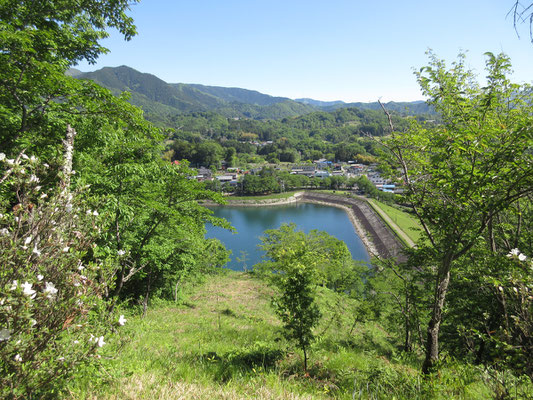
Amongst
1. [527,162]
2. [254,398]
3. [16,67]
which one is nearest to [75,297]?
[254,398]

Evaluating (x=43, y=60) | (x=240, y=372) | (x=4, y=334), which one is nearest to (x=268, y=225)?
(x=43, y=60)

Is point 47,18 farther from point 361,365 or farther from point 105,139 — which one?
point 361,365

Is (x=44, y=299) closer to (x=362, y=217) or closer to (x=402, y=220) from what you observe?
(x=402, y=220)

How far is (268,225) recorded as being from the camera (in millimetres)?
55719

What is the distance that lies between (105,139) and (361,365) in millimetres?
8084

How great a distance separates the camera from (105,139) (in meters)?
6.83

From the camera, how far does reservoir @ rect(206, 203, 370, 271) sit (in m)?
39.4

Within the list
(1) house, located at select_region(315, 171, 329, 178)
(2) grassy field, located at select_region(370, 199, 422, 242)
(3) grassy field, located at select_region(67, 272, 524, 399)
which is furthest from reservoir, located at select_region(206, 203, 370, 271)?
(1) house, located at select_region(315, 171, 329, 178)

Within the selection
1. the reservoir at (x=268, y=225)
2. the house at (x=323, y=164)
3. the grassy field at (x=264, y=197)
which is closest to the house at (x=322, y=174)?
the house at (x=323, y=164)

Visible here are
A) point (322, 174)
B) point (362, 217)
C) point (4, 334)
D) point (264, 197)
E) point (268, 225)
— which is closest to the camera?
point (4, 334)

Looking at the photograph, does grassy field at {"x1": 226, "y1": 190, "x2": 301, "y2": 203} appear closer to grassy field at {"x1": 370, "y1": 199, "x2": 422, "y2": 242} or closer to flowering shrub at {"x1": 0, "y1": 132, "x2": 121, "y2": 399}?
grassy field at {"x1": 370, "y1": 199, "x2": 422, "y2": 242}

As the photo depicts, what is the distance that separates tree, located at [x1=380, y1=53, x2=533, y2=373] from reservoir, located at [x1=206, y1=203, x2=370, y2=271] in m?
29.3

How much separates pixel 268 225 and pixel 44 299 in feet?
178

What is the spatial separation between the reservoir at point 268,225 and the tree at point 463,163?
96.1 ft
